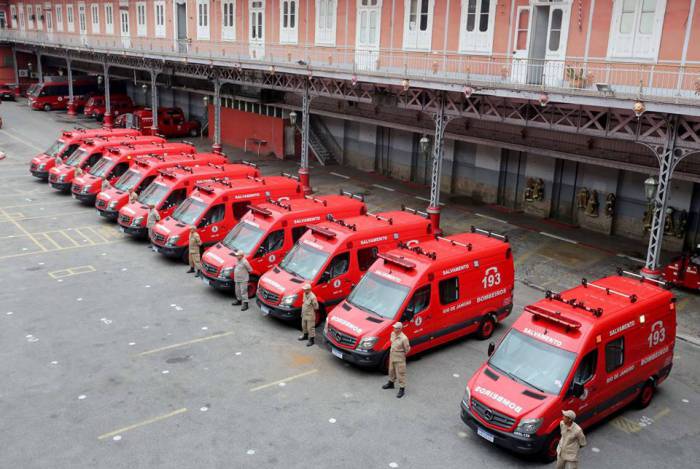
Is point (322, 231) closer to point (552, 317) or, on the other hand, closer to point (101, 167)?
point (552, 317)

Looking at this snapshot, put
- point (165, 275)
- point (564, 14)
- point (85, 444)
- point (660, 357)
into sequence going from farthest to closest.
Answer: point (564, 14) < point (165, 275) < point (660, 357) < point (85, 444)

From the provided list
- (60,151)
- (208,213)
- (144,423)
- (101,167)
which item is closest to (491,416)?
(144,423)

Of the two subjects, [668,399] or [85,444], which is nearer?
[85,444]

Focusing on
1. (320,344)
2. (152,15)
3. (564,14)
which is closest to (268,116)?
(152,15)

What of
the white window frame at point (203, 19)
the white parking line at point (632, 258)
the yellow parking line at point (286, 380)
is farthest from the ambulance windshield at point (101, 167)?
the white parking line at point (632, 258)

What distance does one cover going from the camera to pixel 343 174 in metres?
32.0

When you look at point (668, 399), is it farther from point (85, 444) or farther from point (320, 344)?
point (85, 444)

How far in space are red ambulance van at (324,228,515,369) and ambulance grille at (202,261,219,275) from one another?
4362 mm

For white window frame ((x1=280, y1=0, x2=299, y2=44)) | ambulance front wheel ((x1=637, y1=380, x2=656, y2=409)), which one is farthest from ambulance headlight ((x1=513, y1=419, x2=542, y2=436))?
white window frame ((x1=280, y1=0, x2=299, y2=44))

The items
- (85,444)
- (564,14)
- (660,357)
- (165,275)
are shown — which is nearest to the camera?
(85,444)

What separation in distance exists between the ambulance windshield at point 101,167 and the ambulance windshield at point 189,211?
22.6 ft

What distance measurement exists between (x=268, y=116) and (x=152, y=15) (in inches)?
550

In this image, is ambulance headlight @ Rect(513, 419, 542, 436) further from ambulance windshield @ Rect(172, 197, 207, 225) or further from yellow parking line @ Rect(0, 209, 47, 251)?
yellow parking line @ Rect(0, 209, 47, 251)

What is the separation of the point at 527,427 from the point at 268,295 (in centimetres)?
711
